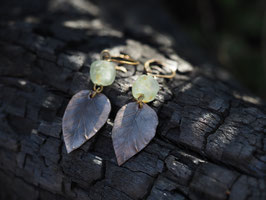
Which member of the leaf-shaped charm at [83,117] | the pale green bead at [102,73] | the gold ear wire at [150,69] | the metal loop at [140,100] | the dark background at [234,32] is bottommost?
the leaf-shaped charm at [83,117]

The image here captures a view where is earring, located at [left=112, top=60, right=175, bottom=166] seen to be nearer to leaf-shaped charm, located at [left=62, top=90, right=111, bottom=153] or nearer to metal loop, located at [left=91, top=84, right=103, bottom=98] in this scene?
leaf-shaped charm, located at [left=62, top=90, right=111, bottom=153]

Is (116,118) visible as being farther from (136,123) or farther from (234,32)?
(234,32)

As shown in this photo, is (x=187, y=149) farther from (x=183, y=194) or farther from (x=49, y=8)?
(x=49, y=8)

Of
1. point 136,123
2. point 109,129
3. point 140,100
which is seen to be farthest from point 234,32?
point 109,129

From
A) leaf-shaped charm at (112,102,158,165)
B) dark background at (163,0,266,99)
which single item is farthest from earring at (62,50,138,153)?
dark background at (163,0,266,99)

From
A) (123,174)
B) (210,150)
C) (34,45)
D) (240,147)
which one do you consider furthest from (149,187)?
(34,45)

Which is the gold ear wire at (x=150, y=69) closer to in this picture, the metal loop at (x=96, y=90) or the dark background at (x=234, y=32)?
the metal loop at (x=96, y=90)

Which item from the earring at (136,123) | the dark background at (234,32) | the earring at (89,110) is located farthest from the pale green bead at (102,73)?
the dark background at (234,32)

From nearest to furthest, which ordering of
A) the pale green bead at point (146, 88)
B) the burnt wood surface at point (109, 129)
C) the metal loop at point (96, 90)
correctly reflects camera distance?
1. the burnt wood surface at point (109, 129)
2. the pale green bead at point (146, 88)
3. the metal loop at point (96, 90)
